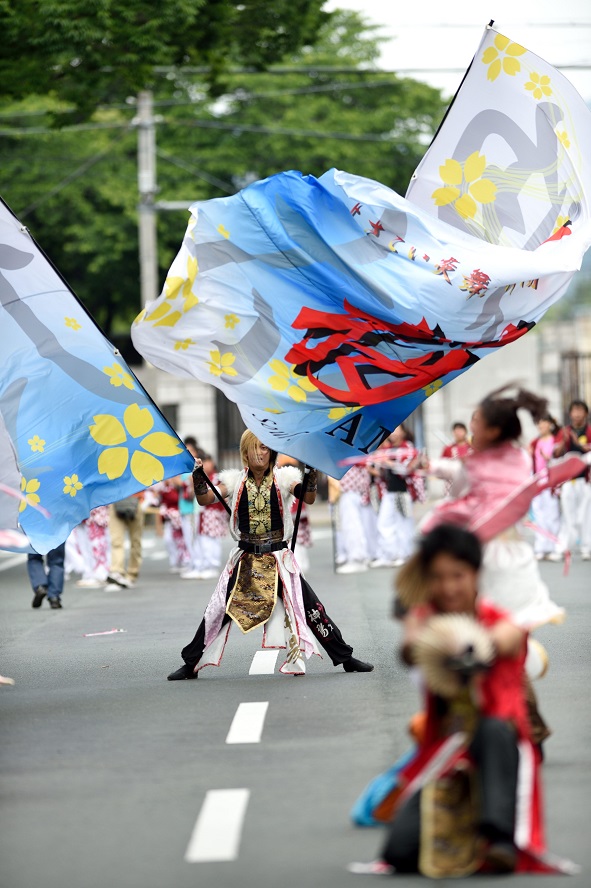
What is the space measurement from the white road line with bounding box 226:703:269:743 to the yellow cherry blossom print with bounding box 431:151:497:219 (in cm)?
403

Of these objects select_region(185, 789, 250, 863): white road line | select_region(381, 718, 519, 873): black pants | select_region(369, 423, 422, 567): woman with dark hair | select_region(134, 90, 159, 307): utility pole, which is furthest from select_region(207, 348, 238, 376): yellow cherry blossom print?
select_region(134, 90, 159, 307): utility pole

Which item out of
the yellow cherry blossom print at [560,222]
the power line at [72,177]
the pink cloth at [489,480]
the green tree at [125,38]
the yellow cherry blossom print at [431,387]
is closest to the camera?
the pink cloth at [489,480]

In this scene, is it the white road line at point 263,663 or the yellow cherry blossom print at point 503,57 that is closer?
the white road line at point 263,663

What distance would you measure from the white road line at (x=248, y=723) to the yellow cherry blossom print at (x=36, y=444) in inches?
82.6

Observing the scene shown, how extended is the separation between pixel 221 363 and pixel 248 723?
2586 millimetres

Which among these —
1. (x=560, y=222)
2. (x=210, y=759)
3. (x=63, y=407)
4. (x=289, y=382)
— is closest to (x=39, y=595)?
(x=63, y=407)

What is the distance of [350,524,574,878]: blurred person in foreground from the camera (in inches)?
209

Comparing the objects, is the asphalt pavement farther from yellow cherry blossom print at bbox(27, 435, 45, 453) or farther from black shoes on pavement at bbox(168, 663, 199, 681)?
yellow cherry blossom print at bbox(27, 435, 45, 453)

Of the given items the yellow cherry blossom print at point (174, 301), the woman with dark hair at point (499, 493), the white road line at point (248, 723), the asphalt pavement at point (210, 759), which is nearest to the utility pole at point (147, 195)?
the asphalt pavement at point (210, 759)

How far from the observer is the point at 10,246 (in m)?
10.0

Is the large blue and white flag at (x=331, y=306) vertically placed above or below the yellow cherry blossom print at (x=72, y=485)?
above

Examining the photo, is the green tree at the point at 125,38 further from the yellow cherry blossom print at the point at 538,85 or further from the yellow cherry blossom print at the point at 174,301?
the yellow cherry blossom print at the point at 174,301

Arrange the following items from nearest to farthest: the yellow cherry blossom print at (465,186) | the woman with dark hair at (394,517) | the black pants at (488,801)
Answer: the black pants at (488,801) < the yellow cherry blossom print at (465,186) < the woman with dark hair at (394,517)

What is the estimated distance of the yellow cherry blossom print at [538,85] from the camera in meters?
11.6
